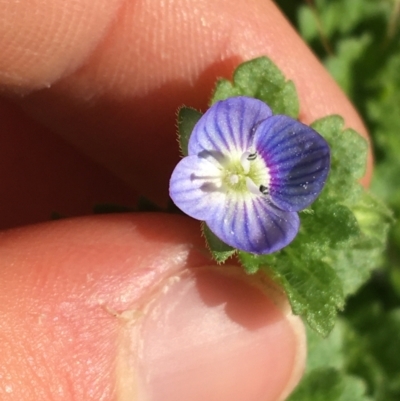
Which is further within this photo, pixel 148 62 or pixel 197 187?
pixel 148 62

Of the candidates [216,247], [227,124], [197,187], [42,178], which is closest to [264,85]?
[227,124]

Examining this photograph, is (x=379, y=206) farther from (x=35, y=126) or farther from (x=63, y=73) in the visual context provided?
(x=35, y=126)

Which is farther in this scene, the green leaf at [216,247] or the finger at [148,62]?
the finger at [148,62]

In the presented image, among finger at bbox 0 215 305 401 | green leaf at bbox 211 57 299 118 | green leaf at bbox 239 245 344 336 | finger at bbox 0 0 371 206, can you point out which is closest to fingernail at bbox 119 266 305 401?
finger at bbox 0 215 305 401

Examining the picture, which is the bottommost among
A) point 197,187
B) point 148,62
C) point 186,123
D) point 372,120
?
point 372,120

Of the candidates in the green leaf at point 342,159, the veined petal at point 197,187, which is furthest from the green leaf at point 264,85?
the veined petal at point 197,187

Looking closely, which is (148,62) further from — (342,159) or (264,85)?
(342,159)

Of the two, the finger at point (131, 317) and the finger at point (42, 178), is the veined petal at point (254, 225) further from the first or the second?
the finger at point (42, 178)

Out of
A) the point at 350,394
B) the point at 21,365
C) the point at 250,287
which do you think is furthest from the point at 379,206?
the point at 21,365
